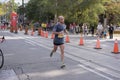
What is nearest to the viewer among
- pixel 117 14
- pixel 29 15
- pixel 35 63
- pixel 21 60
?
pixel 35 63

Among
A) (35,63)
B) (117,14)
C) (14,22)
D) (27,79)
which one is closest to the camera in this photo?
(27,79)

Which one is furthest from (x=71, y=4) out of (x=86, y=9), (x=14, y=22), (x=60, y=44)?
(x=60, y=44)

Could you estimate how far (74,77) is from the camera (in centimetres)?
1024

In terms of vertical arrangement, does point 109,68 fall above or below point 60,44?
below

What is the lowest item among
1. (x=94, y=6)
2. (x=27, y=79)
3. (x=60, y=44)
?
(x=27, y=79)

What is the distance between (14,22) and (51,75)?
3746 centimetres

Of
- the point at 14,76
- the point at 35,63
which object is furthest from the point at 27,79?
the point at 35,63

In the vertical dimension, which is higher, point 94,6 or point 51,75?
point 94,6

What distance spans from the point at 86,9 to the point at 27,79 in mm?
39913

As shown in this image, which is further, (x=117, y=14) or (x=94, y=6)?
(x=117, y=14)

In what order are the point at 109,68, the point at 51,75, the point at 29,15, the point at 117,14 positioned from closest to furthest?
1. the point at 51,75
2. the point at 109,68
3. the point at 117,14
4. the point at 29,15

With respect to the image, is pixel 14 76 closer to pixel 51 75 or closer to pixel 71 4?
pixel 51 75

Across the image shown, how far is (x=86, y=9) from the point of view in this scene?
49.2 m

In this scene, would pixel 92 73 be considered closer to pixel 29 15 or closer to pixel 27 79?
pixel 27 79
